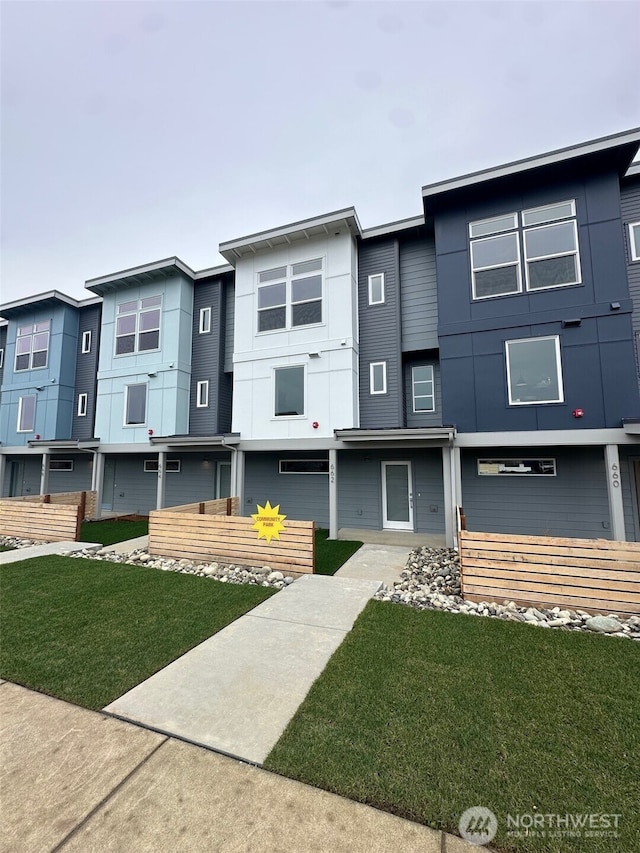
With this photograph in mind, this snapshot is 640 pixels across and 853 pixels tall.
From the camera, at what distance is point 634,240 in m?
9.05

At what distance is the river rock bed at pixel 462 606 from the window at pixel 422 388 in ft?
16.4

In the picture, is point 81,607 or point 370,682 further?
point 81,607

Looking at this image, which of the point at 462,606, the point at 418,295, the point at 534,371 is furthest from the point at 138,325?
the point at 462,606

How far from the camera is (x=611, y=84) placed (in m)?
12.5

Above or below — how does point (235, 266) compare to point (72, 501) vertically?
above

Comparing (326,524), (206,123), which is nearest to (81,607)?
(326,524)

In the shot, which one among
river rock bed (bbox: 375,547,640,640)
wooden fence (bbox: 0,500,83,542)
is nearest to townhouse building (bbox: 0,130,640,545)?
river rock bed (bbox: 375,547,640,640)

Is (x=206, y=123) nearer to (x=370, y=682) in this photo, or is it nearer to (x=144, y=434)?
(x=144, y=434)

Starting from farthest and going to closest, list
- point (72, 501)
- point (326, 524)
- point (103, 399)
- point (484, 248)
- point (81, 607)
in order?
point (103, 399) < point (72, 501) < point (326, 524) < point (484, 248) < point (81, 607)

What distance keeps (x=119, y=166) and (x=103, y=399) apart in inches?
395

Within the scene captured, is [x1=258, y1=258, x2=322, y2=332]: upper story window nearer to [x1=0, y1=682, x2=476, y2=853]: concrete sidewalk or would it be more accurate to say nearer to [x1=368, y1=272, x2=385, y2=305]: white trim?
[x1=368, y1=272, x2=385, y2=305]: white trim

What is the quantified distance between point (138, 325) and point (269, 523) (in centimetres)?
1071

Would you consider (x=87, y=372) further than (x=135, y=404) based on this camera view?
Yes

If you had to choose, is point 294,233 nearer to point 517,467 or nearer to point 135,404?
point 135,404
